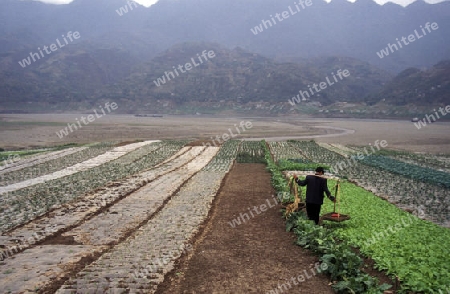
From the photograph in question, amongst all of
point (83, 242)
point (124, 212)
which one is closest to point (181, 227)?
point (83, 242)

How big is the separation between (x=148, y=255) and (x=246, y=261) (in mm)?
2988

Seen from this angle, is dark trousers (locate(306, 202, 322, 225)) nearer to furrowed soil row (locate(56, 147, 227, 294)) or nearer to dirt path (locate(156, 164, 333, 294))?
dirt path (locate(156, 164, 333, 294))

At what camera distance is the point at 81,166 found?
104 feet

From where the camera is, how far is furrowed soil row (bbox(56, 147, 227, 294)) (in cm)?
860

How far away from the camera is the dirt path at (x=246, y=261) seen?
340 inches

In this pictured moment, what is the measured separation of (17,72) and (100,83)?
39801 millimetres

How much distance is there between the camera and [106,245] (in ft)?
39.5

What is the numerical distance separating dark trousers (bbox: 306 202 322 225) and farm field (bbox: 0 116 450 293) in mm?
452

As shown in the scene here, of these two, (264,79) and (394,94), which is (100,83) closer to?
(264,79)

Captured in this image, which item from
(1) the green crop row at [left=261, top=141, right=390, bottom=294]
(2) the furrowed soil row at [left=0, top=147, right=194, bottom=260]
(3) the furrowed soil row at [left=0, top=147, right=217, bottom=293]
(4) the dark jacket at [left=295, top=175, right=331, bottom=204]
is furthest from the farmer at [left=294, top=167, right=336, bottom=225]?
(2) the furrowed soil row at [left=0, top=147, right=194, bottom=260]

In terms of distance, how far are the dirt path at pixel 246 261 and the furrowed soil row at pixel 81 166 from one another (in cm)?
1513

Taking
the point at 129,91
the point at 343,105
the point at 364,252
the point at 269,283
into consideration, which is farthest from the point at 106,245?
the point at 129,91

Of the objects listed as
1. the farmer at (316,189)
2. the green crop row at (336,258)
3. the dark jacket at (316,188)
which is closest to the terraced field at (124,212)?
the green crop row at (336,258)

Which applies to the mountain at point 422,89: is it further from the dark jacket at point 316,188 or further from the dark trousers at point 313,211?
the dark jacket at point 316,188
